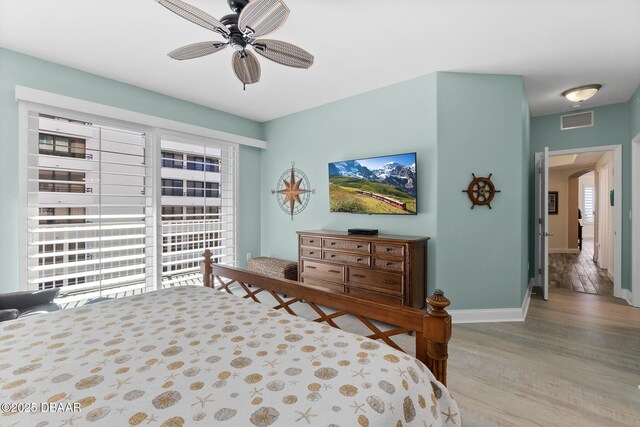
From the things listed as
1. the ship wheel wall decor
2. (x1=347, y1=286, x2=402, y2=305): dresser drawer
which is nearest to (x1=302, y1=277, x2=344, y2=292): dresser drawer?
(x1=347, y1=286, x2=402, y2=305): dresser drawer

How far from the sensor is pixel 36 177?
2.80m

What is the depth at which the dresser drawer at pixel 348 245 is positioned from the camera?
319 cm

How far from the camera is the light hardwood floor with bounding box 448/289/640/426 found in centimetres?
179

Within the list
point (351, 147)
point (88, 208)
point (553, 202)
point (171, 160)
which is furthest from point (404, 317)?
point (553, 202)

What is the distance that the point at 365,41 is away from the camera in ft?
8.23

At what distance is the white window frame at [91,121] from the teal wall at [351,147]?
973 mm

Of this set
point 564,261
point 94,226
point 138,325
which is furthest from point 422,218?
point 564,261

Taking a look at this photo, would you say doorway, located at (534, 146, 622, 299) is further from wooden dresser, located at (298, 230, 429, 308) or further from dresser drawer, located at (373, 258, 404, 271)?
dresser drawer, located at (373, 258, 404, 271)

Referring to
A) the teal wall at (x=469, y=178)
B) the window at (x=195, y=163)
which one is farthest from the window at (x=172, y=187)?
the teal wall at (x=469, y=178)

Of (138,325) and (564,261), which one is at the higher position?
(138,325)

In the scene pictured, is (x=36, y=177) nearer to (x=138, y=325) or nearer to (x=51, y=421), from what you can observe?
(x=138, y=325)

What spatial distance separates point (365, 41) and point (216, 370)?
2.66m

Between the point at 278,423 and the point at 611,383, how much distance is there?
2650mm

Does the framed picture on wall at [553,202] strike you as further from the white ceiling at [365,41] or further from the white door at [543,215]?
the white ceiling at [365,41]
